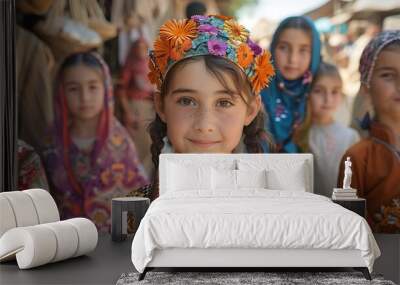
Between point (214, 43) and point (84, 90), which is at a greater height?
point (214, 43)

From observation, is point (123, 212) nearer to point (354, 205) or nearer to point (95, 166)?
point (95, 166)

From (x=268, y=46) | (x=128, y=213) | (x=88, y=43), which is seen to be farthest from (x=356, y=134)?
(x=88, y=43)

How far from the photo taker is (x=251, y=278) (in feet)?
16.2

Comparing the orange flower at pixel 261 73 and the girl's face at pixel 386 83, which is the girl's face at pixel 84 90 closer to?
the orange flower at pixel 261 73

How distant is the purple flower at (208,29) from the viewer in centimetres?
733

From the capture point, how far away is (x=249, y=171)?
6652 millimetres

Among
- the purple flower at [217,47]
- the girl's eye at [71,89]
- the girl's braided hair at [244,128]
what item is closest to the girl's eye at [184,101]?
the girl's braided hair at [244,128]

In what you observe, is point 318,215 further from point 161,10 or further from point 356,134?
point 161,10

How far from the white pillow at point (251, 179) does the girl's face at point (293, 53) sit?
4.30ft

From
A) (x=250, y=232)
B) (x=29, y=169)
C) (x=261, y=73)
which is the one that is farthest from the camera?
(x=29, y=169)

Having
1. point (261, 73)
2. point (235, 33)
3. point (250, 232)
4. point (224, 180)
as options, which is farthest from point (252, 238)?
A: point (235, 33)

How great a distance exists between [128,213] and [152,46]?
1883 millimetres

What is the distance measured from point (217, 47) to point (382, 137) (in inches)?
82.5

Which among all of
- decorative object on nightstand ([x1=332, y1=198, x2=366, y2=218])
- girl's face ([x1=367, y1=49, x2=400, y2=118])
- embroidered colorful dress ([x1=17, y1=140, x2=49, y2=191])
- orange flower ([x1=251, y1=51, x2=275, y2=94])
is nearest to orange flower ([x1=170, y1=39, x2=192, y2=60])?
orange flower ([x1=251, y1=51, x2=275, y2=94])
